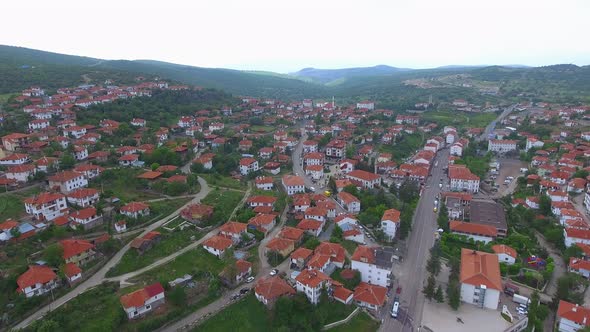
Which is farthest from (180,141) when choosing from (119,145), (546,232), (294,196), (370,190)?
(546,232)

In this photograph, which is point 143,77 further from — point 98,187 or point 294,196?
point 294,196

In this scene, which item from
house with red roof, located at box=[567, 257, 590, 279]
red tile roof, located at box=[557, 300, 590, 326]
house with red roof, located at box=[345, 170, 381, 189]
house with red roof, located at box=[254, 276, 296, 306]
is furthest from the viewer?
house with red roof, located at box=[345, 170, 381, 189]

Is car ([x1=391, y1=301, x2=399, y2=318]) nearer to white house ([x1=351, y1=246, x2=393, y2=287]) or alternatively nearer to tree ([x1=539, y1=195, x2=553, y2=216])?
white house ([x1=351, y1=246, x2=393, y2=287])

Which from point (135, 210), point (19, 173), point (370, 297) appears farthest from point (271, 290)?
point (19, 173)

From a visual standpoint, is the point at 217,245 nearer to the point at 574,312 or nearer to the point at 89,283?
Result: the point at 89,283

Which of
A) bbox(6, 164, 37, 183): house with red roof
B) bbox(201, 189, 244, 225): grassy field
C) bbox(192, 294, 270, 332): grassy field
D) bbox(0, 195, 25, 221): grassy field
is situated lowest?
bbox(192, 294, 270, 332): grassy field

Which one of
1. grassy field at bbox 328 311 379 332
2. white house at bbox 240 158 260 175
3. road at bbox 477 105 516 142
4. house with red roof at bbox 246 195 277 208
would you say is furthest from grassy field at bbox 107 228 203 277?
road at bbox 477 105 516 142

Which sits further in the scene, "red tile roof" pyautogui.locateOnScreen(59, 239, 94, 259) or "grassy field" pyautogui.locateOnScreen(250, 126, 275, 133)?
"grassy field" pyautogui.locateOnScreen(250, 126, 275, 133)
